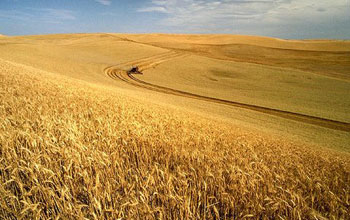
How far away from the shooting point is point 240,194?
2.28 metres

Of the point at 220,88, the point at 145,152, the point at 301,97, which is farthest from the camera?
the point at 220,88

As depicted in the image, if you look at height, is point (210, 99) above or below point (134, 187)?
below

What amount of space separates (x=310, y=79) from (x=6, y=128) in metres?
44.0

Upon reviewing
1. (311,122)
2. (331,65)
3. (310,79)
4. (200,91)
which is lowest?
(311,122)

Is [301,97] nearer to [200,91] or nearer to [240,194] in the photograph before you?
[200,91]

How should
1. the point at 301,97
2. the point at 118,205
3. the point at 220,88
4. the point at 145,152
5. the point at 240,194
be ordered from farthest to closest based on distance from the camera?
the point at 220,88 < the point at 301,97 < the point at 145,152 < the point at 240,194 < the point at 118,205

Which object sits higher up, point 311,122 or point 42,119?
point 42,119

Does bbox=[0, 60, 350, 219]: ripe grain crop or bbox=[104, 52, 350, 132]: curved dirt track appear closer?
bbox=[0, 60, 350, 219]: ripe grain crop

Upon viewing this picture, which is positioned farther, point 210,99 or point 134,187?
point 210,99

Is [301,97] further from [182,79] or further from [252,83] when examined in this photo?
[182,79]

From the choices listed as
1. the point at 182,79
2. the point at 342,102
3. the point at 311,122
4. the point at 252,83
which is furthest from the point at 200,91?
the point at 342,102

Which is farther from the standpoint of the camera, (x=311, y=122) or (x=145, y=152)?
(x=311, y=122)

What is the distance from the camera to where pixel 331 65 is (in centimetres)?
4803

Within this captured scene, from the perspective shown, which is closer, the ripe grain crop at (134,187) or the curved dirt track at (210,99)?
the ripe grain crop at (134,187)
